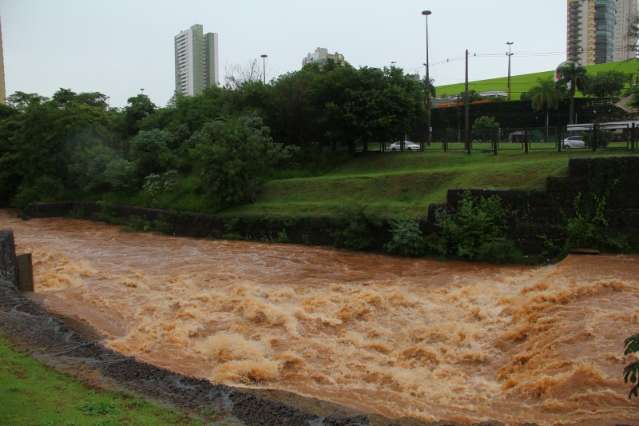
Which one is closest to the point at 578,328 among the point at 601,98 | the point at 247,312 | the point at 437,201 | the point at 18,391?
the point at 247,312

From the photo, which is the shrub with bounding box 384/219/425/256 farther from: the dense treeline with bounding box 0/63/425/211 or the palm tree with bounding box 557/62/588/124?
the palm tree with bounding box 557/62/588/124

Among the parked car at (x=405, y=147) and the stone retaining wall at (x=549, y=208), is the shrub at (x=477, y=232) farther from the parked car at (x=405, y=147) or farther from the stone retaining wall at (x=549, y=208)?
the parked car at (x=405, y=147)

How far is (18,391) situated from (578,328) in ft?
29.1

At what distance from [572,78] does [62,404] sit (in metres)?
54.6

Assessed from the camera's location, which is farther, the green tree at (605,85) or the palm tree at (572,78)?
the green tree at (605,85)

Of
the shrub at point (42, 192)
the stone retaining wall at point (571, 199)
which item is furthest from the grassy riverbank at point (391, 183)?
the shrub at point (42, 192)

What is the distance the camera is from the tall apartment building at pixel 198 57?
78438mm

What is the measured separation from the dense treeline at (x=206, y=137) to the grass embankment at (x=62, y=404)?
64.8ft

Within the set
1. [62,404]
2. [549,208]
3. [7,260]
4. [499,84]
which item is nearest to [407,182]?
[549,208]

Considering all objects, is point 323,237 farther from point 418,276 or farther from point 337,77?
point 337,77

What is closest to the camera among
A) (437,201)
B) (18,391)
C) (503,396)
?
(18,391)

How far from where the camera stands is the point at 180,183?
30.9m

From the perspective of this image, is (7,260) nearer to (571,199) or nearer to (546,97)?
(571,199)

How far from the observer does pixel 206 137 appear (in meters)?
27.7
